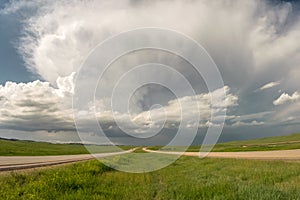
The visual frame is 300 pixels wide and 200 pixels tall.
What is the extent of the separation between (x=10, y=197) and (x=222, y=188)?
8.63 metres

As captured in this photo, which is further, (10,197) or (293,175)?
(293,175)

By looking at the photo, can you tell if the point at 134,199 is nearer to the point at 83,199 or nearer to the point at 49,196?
the point at 83,199

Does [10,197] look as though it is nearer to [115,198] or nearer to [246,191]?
[115,198]

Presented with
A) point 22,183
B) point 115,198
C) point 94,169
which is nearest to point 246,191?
point 115,198

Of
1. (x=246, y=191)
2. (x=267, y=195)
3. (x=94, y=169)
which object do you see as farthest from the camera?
(x=94, y=169)

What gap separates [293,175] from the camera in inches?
672

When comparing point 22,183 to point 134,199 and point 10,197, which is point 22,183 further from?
point 134,199

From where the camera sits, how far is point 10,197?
11688 millimetres

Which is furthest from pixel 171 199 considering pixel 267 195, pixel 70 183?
pixel 70 183

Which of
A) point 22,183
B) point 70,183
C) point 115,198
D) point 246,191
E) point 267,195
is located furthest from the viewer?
point 22,183

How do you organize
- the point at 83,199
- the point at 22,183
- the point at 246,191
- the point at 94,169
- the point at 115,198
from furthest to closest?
1. the point at 94,169
2. the point at 22,183
3. the point at 115,198
4. the point at 83,199
5. the point at 246,191

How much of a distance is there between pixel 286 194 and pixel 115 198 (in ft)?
21.4

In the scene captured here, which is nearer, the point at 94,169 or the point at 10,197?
the point at 10,197

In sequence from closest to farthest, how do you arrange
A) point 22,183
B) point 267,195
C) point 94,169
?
point 267,195 → point 22,183 → point 94,169
